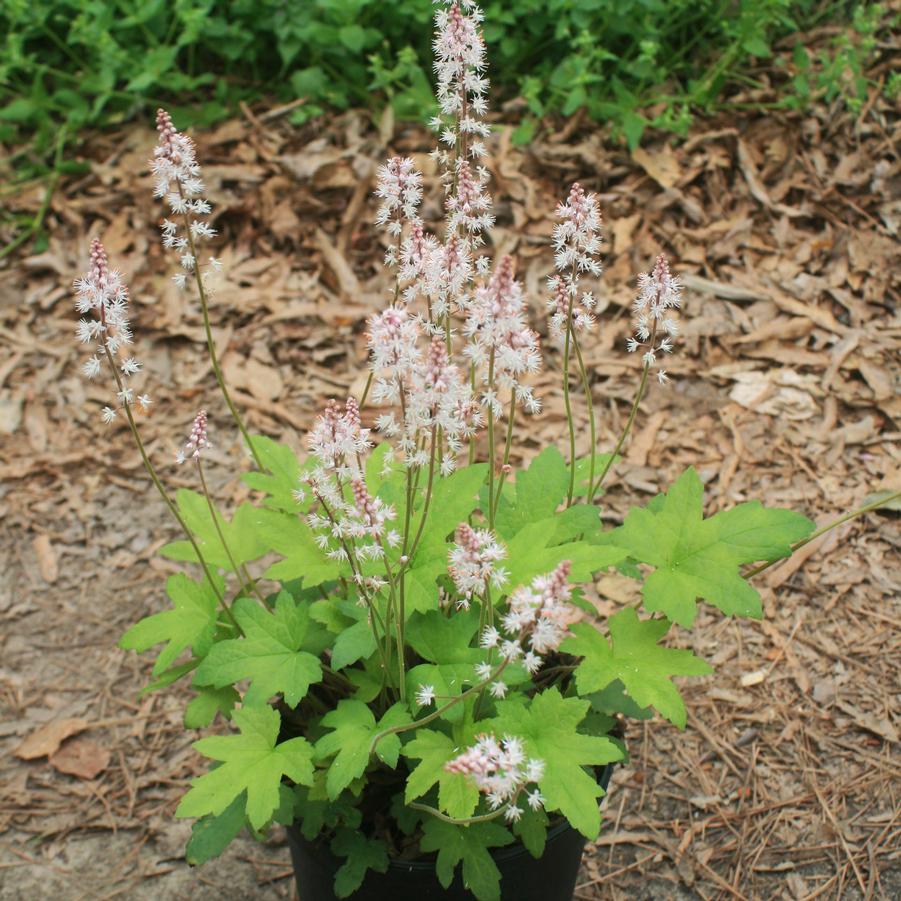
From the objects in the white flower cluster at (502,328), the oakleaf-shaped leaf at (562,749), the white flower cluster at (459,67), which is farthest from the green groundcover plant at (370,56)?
the oakleaf-shaped leaf at (562,749)

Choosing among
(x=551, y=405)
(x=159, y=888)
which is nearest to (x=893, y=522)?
(x=551, y=405)

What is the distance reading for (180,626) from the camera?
234 cm

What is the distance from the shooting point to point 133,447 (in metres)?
4.16

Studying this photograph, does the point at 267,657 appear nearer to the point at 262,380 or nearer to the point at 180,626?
the point at 180,626

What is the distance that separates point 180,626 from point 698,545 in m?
1.17

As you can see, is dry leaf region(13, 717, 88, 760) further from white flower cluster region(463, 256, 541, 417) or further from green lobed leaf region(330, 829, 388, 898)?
white flower cluster region(463, 256, 541, 417)

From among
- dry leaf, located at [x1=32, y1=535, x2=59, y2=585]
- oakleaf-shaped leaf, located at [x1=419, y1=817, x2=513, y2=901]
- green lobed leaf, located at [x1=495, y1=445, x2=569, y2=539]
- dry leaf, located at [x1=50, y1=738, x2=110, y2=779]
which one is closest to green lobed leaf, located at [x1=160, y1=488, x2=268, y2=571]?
green lobed leaf, located at [x1=495, y1=445, x2=569, y2=539]

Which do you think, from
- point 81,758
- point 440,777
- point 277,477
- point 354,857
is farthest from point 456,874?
point 81,758

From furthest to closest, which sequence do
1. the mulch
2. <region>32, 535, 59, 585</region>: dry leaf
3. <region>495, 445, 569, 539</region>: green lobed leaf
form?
1. <region>32, 535, 59, 585</region>: dry leaf
2. the mulch
3. <region>495, 445, 569, 539</region>: green lobed leaf

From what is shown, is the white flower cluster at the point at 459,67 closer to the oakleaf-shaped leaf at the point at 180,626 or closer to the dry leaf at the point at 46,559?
the oakleaf-shaped leaf at the point at 180,626

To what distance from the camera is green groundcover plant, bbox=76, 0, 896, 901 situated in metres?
1.78

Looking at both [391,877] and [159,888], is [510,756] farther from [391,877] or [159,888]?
[159,888]

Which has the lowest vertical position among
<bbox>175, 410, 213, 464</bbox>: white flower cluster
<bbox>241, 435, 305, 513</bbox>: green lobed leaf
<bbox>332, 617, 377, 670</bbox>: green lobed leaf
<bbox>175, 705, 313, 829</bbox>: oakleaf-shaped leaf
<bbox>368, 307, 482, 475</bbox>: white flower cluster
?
<bbox>175, 705, 313, 829</bbox>: oakleaf-shaped leaf

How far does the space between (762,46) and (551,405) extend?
1.80 metres
